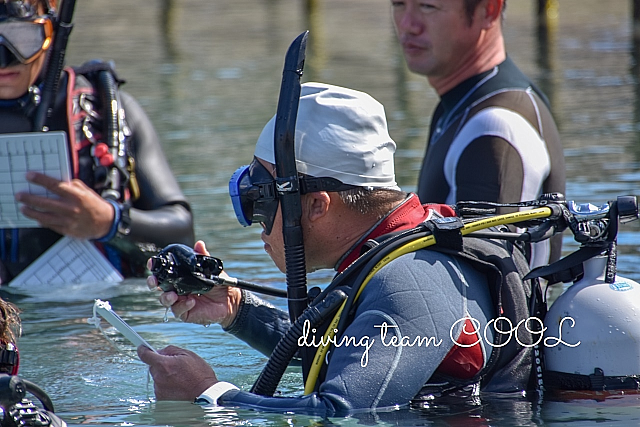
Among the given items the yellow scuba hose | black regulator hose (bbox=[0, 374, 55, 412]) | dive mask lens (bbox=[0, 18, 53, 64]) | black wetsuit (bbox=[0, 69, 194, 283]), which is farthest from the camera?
black wetsuit (bbox=[0, 69, 194, 283])

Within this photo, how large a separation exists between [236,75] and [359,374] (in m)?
12.9

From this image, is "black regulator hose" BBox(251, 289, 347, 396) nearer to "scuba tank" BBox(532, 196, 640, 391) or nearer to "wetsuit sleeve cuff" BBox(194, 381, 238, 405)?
"wetsuit sleeve cuff" BBox(194, 381, 238, 405)

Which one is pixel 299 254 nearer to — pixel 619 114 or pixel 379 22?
pixel 619 114

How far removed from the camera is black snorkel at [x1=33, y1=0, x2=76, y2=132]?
484 centimetres

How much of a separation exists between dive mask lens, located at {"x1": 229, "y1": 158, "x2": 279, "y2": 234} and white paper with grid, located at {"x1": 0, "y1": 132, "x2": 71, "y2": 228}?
1867 millimetres

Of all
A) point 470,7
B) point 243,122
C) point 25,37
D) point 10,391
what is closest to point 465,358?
point 10,391

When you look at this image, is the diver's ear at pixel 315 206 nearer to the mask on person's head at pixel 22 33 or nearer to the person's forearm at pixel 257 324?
the person's forearm at pixel 257 324

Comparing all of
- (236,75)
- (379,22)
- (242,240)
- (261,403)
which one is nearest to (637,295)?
(261,403)

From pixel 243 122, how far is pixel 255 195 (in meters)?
8.16

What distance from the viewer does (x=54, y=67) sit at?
4.86 meters

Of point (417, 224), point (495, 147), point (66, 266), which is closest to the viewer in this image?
point (417, 224)

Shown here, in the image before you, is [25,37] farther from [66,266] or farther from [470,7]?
[470,7]

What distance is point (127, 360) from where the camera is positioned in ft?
13.8

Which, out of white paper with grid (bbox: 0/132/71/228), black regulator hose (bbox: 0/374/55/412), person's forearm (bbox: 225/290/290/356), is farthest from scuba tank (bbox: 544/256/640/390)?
white paper with grid (bbox: 0/132/71/228)
